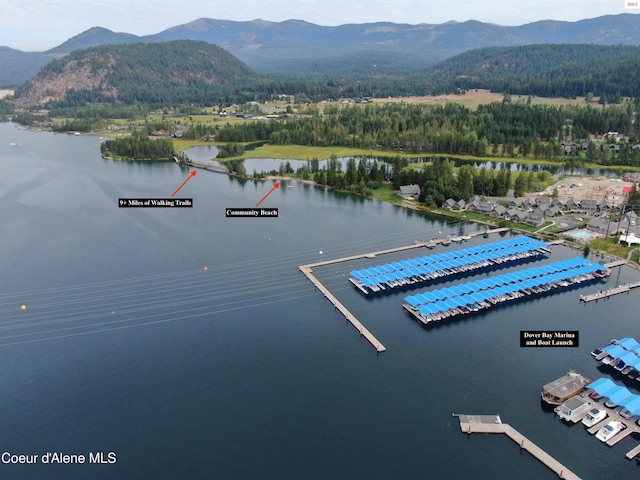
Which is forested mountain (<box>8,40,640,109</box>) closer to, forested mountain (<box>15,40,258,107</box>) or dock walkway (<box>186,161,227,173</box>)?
forested mountain (<box>15,40,258,107</box>)

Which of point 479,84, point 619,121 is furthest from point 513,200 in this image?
point 479,84

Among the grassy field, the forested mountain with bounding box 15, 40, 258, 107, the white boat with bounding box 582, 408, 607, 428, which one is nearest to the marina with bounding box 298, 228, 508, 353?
the white boat with bounding box 582, 408, 607, 428

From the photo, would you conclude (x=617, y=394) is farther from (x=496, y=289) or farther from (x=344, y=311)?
(x=344, y=311)

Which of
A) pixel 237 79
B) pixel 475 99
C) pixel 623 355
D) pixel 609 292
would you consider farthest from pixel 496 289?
pixel 237 79

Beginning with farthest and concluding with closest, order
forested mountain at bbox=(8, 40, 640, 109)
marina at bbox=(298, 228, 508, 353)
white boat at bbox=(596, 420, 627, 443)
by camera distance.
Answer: forested mountain at bbox=(8, 40, 640, 109) → marina at bbox=(298, 228, 508, 353) → white boat at bbox=(596, 420, 627, 443)

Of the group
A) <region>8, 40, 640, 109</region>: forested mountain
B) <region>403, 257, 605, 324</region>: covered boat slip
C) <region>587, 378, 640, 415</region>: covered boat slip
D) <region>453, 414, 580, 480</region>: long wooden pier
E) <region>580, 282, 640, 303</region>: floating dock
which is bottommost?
<region>453, 414, 580, 480</region>: long wooden pier

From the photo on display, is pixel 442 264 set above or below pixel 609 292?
above

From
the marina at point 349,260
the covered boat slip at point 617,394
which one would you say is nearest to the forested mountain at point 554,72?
the marina at point 349,260

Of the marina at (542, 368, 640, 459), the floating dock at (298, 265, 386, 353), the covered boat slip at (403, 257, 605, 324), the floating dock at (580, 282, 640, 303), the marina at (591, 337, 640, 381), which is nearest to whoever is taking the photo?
the marina at (542, 368, 640, 459)
